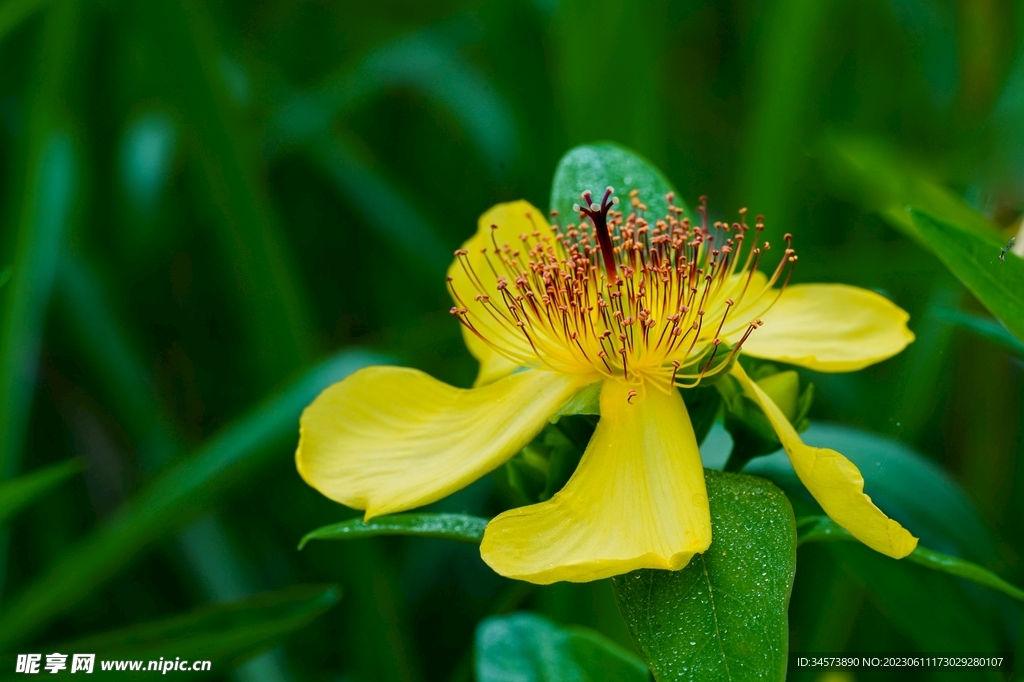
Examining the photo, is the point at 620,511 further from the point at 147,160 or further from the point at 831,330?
the point at 147,160

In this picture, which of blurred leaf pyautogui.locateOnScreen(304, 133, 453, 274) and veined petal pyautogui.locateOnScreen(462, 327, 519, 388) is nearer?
veined petal pyautogui.locateOnScreen(462, 327, 519, 388)

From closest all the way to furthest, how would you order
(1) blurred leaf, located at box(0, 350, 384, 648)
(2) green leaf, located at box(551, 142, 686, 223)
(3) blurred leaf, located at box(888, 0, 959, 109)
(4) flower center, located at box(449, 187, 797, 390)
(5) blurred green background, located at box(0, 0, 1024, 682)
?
1. (4) flower center, located at box(449, 187, 797, 390)
2. (2) green leaf, located at box(551, 142, 686, 223)
3. (1) blurred leaf, located at box(0, 350, 384, 648)
4. (5) blurred green background, located at box(0, 0, 1024, 682)
5. (3) blurred leaf, located at box(888, 0, 959, 109)

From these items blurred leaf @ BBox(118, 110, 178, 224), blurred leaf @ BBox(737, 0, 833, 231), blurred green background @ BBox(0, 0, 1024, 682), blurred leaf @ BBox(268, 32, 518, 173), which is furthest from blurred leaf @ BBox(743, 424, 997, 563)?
blurred leaf @ BBox(118, 110, 178, 224)

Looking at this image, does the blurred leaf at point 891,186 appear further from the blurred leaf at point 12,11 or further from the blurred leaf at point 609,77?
the blurred leaf at point 12,11

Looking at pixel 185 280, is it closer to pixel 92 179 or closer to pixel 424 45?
pixel 92 179

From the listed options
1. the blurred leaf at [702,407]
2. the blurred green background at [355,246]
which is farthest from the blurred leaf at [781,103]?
the blurred leaf at [702,407]

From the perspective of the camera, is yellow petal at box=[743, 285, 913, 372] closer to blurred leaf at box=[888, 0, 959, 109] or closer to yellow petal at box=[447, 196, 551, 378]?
yellow petal at box=[447, 196, 551, 378]

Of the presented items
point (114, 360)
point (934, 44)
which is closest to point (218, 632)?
point (114, 360)
